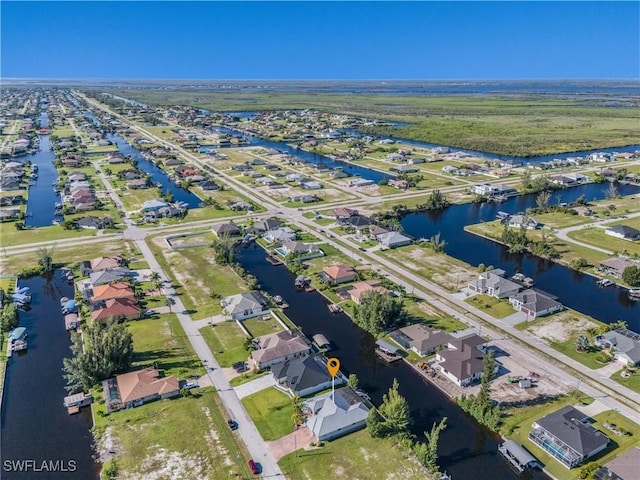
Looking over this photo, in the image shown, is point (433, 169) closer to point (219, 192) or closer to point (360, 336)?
point (219, 192)

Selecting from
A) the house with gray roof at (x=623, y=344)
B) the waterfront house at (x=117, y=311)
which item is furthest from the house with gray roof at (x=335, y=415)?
the house with gray roof at (x=623, y=344)

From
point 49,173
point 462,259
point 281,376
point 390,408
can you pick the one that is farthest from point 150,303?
point 49,173

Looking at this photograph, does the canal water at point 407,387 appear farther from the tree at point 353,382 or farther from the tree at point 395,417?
the tree at point 395,417

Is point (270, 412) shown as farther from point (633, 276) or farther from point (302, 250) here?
point (633, 276)

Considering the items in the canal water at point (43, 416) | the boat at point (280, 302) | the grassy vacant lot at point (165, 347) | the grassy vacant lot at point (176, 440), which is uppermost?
the boat at point (280, 302)

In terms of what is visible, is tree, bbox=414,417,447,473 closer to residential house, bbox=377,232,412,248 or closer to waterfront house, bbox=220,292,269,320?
waterfront house, bbox=220,292,269,320

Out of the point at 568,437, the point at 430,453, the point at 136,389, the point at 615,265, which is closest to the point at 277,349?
the point at 136,389

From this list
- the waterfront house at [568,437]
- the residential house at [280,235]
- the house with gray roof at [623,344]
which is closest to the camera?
the waterfront house at [568,437]
